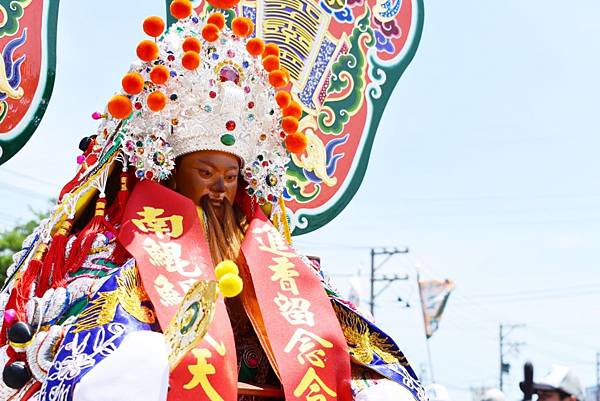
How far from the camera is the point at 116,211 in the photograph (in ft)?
13.4

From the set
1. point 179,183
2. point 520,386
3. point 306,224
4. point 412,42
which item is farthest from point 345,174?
point 520,386

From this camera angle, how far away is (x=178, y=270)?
12.5 feet

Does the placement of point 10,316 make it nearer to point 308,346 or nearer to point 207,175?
point 207,175

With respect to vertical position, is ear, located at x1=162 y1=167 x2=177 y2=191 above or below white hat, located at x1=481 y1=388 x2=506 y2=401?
above

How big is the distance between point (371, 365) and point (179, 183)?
3.61ft

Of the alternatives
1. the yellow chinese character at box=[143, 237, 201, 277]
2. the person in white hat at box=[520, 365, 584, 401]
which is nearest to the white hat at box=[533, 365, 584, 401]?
the person in white hat at box=[520, 365, 584, 401]

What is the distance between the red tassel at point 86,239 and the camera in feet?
12.6

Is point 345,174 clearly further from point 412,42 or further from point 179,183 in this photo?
point 179,183

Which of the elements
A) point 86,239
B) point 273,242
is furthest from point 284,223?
point 86,239

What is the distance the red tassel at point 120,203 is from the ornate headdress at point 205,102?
9 centimetres

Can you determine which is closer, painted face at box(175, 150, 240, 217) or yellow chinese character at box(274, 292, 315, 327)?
yellow chinese character at box(274, 292, 315, 327)

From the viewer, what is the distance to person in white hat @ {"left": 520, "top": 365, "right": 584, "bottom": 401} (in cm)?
372

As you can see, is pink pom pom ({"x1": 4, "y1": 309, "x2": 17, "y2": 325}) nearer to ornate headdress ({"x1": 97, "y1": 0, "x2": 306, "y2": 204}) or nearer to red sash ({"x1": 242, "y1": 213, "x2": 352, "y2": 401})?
ornate headdress ({"x1": 97, "y1": 0, "x2": 306, "y2": 204})

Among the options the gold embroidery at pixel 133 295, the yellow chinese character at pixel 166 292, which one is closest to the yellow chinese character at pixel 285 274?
the yellow chinese character at pixel 166 292
